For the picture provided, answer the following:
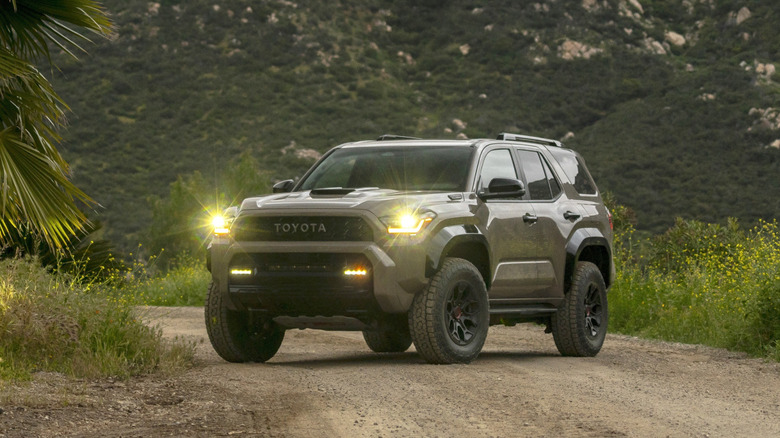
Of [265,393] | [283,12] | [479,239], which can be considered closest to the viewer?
[265,393]

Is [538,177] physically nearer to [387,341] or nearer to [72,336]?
[387,341]

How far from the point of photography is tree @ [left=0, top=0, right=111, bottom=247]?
10812 mm

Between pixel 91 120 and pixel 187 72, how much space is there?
20.7 ft

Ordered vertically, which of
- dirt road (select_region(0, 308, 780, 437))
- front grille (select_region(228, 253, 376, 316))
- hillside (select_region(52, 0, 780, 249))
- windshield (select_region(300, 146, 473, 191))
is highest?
hillside (select_region(52, 0, 780, 249))

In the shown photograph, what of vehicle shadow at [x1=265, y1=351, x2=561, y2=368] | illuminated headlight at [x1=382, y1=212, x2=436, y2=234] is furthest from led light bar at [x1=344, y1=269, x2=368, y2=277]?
vehicle shadow at [x1=265, y1=351, x2=561, y2=368]

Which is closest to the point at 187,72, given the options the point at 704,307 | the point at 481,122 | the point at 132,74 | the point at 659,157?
the point at 132,74

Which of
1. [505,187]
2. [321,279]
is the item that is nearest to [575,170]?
[505,187]

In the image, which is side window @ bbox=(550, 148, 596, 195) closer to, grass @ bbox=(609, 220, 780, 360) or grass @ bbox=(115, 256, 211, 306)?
grass @ bbox=(609, 220, 780, 360)

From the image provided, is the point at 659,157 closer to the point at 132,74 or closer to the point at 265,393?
the point at 132,74

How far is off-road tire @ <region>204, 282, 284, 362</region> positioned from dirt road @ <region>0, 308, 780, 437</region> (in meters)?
0.21

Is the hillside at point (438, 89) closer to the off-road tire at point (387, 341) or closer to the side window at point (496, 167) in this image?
the off-road tire at point (387, 341)

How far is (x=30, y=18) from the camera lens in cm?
1172

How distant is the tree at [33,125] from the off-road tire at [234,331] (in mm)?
1364

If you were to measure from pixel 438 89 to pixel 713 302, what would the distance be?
137 feet
